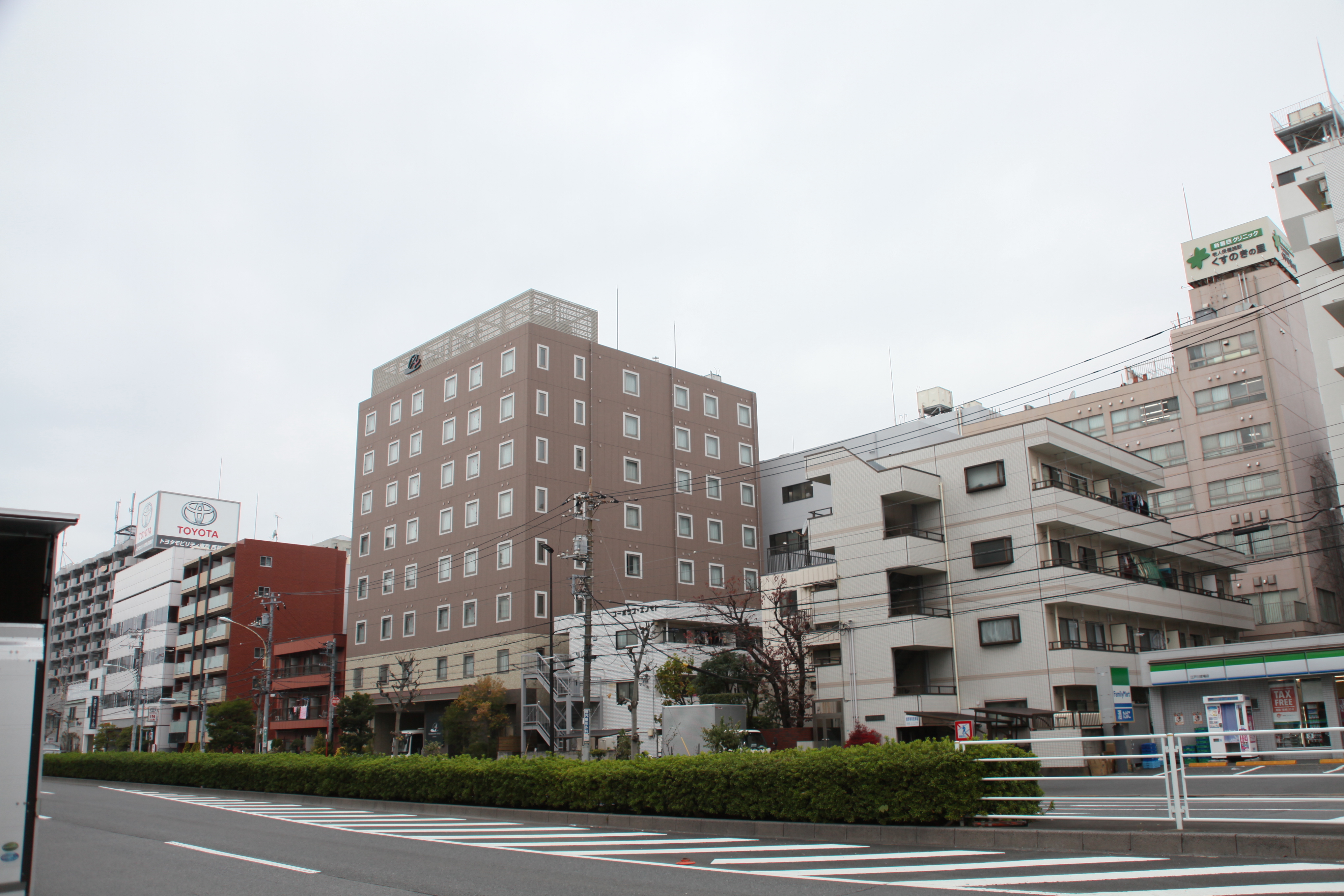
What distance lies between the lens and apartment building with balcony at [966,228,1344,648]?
2019 inches

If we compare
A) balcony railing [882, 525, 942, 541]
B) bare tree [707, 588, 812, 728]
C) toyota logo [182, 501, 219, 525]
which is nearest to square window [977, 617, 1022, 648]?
balcony railing [882, 525, 942, 541]

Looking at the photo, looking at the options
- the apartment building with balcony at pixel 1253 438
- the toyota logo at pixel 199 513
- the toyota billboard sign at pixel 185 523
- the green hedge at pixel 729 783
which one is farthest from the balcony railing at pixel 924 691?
the toyota logo at pixel 199 513

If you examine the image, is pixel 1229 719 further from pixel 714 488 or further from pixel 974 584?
pixel 714 488

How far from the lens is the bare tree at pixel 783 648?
39.3 m

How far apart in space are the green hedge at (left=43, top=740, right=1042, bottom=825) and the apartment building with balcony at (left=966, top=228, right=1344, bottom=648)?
36.7 m

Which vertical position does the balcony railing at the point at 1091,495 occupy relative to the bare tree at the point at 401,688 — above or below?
above

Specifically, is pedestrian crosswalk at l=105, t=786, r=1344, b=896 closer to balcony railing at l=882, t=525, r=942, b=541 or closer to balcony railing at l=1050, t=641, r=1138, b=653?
balcony railing at l=1050, t=641, r=1138, b=653

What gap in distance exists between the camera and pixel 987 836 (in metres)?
12.6

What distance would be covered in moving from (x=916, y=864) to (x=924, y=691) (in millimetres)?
28698

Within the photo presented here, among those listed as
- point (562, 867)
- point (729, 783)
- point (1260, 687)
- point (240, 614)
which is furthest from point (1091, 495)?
point (240, 614)

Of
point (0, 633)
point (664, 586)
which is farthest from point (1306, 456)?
point (0, 633)

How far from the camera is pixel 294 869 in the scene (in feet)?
40.6

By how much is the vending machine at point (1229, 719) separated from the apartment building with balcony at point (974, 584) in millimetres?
4012

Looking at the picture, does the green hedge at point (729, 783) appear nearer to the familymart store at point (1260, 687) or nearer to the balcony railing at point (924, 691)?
the balcony railing at point (924, 691)
